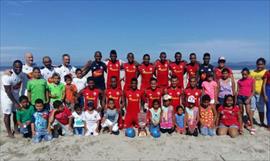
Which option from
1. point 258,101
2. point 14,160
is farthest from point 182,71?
point 14,160

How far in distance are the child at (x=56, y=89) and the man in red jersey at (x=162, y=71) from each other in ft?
9.31

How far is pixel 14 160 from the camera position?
21.4 ft

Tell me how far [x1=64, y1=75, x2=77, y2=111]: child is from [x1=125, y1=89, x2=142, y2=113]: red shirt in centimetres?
152

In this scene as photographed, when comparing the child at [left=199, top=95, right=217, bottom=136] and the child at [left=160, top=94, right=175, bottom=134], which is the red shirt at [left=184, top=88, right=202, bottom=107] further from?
the child at [left=160, top=94, right=175, bottom=134]

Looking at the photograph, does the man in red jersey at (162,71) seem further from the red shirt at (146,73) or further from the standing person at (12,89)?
the standing person at (12,89)

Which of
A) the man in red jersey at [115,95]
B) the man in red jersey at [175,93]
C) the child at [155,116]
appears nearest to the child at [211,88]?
the man in red jersey at [175,93]

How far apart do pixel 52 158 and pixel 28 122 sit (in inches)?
60.0

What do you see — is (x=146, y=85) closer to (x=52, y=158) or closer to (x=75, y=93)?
(x=75, y=93)

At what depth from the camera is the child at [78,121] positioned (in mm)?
7785

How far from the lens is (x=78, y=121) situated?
25.6 feet

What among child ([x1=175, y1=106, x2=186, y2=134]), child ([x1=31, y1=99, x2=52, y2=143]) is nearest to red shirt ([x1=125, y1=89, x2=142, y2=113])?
child ([x1=175, y1=106, x2=186, y2=134])

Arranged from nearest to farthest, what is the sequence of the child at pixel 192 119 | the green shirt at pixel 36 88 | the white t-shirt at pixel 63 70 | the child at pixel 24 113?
the child at pixel 24 113, the green shirt at pixel 36 88, the child at pixel 192 119, the white t-shirt at pixel 63 70

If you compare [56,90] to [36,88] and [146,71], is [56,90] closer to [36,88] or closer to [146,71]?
[36,88]

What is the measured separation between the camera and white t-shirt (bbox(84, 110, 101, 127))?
7807 mm
